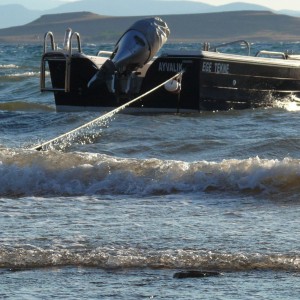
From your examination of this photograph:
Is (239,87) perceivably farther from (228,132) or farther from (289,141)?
(289,141)

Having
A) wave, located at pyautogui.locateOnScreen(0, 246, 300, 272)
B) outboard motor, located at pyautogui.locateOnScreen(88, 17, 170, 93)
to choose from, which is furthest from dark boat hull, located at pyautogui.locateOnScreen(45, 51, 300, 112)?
wave, located at pyautogui.locateOnScreen(0, 246, 300, 272)

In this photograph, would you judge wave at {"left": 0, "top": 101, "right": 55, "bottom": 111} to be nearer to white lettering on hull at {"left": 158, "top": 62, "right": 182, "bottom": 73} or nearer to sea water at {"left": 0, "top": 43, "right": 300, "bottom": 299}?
white lettering on hull at {"left": 158, "top": 62, "right": 182, "bottom": 73}

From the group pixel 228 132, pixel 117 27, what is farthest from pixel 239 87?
pixel 117 27

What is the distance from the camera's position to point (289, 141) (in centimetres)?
1337

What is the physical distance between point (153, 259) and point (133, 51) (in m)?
9.44

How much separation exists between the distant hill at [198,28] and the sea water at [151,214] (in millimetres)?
122839

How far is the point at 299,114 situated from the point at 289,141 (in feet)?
12.0

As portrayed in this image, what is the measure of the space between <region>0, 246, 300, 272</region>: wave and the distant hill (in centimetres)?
12874

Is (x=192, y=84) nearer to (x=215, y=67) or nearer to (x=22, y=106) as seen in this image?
(x=215, y=67)

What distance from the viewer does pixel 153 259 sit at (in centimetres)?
722

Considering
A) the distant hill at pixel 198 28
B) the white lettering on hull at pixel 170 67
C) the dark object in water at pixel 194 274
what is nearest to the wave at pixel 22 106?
the white lettering on hull at pixel 170 67

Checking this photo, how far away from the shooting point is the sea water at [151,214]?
6746 millimetres

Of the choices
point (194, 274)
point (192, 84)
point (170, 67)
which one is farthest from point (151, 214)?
point (192, 84)

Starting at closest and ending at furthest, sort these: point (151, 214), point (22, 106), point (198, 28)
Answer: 1. point (151, 214)
2. point (22, 106)
3. point (198, 28)
